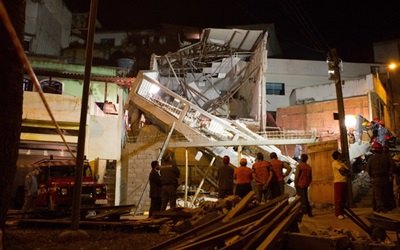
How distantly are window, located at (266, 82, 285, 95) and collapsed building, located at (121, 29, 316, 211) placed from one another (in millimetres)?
5492

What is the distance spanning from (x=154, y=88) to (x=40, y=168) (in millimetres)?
9009

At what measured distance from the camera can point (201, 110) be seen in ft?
61.4

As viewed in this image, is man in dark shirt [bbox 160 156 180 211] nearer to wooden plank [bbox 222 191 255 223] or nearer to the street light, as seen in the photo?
wooden plank [bbox 222 191 255 223]

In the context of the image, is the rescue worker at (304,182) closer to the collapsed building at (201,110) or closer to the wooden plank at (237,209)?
the wooden plank at (237,209)

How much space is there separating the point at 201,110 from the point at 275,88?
1329 cm

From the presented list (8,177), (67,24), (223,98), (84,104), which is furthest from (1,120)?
(67,24)

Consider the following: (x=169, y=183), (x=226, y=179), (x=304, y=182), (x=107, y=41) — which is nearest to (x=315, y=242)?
(x=304, y=182)

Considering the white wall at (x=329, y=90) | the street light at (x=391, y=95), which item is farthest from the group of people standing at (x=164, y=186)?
the street light at (x=391, y=95)

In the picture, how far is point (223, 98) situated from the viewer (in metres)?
24.0

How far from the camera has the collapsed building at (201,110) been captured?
18.3m

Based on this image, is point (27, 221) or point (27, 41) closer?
point (27, 221)

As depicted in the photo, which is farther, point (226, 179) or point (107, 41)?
point (107, 41)

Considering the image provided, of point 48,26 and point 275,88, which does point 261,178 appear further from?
point 48,26

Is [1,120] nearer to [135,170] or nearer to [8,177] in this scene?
[8,177]
